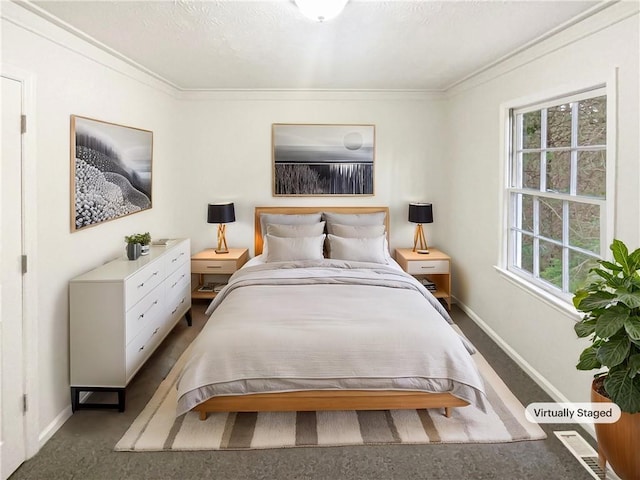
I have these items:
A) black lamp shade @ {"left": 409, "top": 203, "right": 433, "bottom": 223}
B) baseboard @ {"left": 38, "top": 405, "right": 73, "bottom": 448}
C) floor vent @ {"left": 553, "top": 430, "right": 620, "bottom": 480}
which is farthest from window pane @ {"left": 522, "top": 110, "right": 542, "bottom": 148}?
baseboard @ {"left": 38, "top": 405, "right": 73, "bottom": 448}

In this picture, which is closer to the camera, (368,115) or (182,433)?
(182,433)

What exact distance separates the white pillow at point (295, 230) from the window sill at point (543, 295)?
182cm

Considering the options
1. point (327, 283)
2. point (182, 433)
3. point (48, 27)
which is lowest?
point (182, 433)

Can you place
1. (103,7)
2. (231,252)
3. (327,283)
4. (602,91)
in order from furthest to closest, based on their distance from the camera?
(231,252) → (327,283) → (602,91) → (103,7)

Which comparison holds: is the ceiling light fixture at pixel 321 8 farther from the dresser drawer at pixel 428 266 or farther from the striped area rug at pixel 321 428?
the dresser drawer at pixel 428 266

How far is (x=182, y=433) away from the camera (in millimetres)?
2703

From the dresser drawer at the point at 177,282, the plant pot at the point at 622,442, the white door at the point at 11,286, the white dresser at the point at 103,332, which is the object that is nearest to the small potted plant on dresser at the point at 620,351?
the plant pot at the point at 622,442

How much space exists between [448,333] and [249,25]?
2300 mm

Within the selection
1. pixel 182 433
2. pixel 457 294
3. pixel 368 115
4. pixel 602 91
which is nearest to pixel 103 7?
pixel 182 433

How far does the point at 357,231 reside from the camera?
4.86 meters

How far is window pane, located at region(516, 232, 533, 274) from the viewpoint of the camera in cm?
369

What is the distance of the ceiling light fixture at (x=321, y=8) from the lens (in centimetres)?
233

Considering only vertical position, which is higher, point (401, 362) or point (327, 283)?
point (327, 283)

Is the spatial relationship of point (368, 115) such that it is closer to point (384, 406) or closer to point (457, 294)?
point (457, 294)
